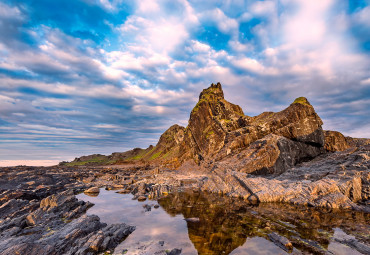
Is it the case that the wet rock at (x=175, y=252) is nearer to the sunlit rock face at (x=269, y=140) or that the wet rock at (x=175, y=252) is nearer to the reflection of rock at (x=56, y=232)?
the reflection of rock at (x=56, y=232)

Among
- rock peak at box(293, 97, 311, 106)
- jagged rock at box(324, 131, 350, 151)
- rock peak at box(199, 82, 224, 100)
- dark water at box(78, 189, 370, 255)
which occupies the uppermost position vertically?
rock peak at box(199, 82, 224, 100)

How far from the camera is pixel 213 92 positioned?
83.9m

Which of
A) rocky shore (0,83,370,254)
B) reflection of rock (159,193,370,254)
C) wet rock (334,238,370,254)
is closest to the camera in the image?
wet rock (334,238,370,254)

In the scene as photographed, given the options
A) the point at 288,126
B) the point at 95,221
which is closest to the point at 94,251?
the point at 95,221

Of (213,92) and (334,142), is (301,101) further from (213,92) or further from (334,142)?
(213,92)

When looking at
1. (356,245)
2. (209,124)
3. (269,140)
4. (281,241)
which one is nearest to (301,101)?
(269,140)

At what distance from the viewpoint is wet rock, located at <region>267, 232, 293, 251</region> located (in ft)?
31.4

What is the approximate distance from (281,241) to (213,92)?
257ft

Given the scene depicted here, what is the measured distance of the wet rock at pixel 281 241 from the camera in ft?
31.4

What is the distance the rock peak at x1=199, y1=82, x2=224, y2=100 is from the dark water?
220 feet

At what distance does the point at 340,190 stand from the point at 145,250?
21.8 meters

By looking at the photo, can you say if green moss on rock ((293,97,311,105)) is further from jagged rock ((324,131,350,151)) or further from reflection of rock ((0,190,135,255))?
reflection of rock ((0,190,135,255))

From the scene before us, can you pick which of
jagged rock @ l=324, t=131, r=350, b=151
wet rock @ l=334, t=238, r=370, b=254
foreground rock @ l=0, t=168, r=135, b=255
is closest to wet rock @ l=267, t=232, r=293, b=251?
wet rock @ l=334, t=238, r=370, b=254

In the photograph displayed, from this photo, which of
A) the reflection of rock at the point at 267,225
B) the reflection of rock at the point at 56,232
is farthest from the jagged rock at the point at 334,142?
the reflection of rock at the point at 56,232
